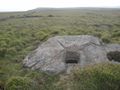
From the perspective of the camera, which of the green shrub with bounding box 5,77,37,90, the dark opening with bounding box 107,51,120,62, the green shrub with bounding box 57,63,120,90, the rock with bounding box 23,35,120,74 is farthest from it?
the dark opening with bounding box 107,51,120,62

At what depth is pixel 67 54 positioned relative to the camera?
767 inches

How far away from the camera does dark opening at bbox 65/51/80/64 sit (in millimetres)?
19273

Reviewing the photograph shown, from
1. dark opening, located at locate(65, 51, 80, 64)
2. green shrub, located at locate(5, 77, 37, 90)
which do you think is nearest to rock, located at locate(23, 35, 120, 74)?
dark opening, located at locate(65, 51, 80, 64)

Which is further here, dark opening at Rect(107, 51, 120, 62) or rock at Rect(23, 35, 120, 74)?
dark opening at Rect(107, 51, 120, 62)

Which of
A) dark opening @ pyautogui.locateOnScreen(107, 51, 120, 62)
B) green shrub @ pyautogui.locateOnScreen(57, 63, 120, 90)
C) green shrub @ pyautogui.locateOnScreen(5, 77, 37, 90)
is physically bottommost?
dark opening @ pyautogui.locateOnScreen(107, 51, 120, 62)

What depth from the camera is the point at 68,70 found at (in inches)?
676

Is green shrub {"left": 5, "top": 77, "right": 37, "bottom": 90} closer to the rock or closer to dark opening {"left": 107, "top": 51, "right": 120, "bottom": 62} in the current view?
the rock

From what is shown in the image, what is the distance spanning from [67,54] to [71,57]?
37 centimetres

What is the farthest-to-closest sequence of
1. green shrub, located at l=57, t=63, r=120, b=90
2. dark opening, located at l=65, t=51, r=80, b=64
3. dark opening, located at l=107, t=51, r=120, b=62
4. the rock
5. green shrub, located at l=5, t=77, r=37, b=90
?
1. dark opening, located at l=107, t=51, r=120, b=62
2. dark opening, located at l=65, t=51, r=80, b=64
3. the rock
4. green shrub, located at l=5, t=77, r=37, b=90
5. green shrub, located at l=57, t=63, r=120, b=90

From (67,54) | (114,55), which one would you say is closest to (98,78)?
(67,54)

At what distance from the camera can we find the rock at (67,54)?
17747mm

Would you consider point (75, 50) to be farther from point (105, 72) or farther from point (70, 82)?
point (105, 72)

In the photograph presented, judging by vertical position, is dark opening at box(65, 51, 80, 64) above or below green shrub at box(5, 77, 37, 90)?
below

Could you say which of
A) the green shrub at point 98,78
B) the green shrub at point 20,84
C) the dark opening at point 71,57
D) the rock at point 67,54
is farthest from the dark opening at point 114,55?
the green shrub at point 20,84
